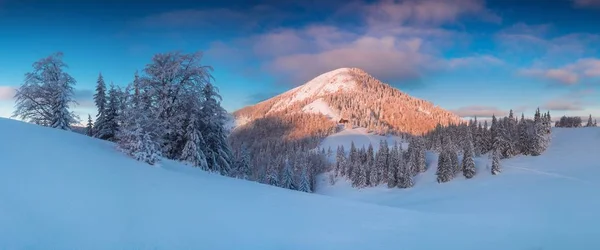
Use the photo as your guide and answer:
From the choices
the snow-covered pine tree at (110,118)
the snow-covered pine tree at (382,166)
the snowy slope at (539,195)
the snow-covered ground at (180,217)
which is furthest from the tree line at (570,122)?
the snow-covered pine tree at (110,118)

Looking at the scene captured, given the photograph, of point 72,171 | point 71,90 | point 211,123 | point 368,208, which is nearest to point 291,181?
point 211,123

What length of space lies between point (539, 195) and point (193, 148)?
109ft

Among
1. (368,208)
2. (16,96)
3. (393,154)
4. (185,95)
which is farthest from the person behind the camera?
(393,154)

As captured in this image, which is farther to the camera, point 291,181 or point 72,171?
point 291,181

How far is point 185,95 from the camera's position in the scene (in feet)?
78.7

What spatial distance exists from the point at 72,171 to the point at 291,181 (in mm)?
44028

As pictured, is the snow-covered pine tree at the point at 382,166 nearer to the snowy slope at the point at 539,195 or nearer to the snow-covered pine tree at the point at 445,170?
the snowy slope at the point at 539,195

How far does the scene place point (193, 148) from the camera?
2280cm

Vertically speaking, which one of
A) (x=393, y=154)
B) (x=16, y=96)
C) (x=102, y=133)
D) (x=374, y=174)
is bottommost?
(x=374, y=174)

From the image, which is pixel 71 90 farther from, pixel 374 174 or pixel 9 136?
pixel 374 174

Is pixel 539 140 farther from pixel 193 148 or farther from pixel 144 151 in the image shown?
pixel 144 151

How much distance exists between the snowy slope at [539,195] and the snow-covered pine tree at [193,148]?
10471 mm

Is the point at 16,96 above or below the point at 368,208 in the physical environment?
above

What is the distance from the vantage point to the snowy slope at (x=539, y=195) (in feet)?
46.9
